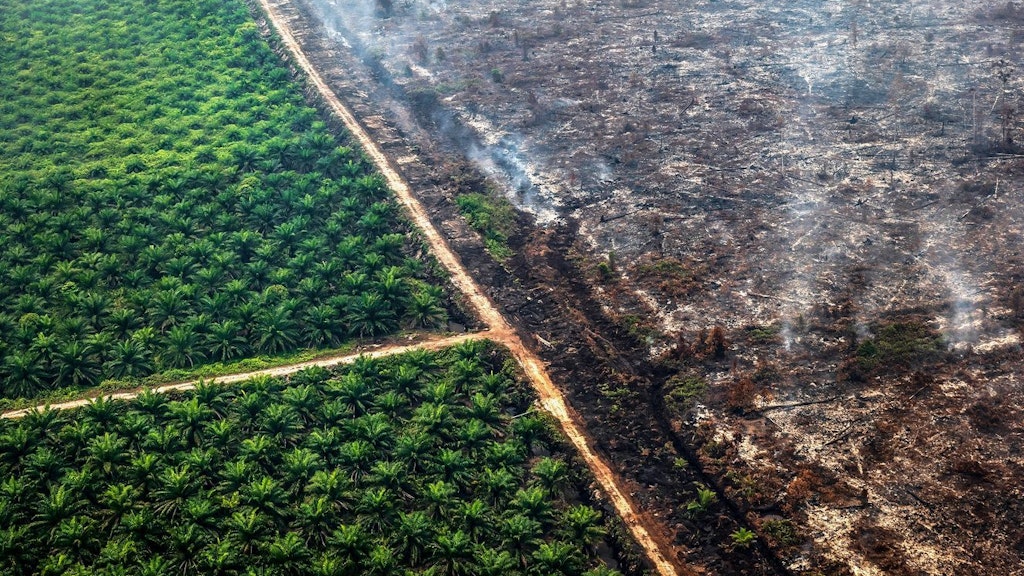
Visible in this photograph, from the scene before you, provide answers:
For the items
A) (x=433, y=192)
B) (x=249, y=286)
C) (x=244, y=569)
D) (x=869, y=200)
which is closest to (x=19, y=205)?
(x=249, y=286)

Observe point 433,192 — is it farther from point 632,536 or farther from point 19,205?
point 632,536

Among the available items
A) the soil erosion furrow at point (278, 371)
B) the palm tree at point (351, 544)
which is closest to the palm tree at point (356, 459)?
the palm tree at point (351, 544)

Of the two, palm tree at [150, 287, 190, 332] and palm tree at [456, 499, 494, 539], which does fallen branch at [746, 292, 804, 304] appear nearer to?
palm tree at [456, 499, 494, 539]

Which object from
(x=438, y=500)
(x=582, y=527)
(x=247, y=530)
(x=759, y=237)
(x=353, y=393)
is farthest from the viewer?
(x=759, y=237)

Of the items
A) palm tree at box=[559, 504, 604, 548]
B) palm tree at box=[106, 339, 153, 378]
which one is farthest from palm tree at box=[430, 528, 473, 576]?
palm tree at box=[106, 339, 153, 378]

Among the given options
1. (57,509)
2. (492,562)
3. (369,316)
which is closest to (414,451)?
(492,562)

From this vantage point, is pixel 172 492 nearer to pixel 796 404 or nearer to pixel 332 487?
pixel 332 487
